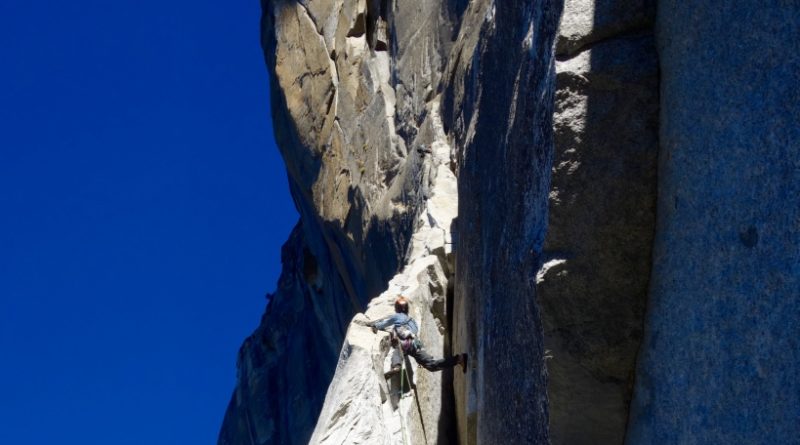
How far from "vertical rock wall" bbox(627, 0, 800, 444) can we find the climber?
5.20 metres

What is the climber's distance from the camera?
10.6 meters

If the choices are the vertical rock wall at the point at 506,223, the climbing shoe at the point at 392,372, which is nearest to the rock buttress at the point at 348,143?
the climbing shoe at the point at 392,372

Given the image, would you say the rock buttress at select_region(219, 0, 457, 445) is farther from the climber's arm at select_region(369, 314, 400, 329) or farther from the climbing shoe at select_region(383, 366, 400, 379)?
the climber's arm at select_region(369, 314, 400, 329)

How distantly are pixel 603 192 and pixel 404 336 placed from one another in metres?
5.87

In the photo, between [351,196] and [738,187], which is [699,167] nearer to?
[738,187]

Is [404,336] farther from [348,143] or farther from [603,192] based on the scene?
[348,143]

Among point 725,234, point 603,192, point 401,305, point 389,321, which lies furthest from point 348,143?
point 725,234

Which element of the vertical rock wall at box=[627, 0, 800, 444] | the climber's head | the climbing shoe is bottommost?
the vertical rock wall at box=[627, 0, 800, 444]

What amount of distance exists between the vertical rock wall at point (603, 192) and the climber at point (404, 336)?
4842 millimetres

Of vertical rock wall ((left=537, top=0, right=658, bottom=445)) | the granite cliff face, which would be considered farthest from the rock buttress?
vertical rock wall ((left=537, top=0, right=658, bottom=445))

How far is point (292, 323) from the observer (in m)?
29.6

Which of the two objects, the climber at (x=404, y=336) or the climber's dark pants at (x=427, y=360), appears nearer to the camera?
the climber's dark pants at (x=427, y=360)

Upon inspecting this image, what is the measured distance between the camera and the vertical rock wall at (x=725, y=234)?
3.94m

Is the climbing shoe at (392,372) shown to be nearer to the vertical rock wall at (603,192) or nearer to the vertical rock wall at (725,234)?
the vertical rock wall at (603,192)
